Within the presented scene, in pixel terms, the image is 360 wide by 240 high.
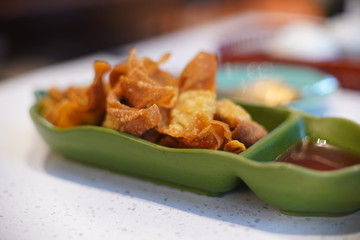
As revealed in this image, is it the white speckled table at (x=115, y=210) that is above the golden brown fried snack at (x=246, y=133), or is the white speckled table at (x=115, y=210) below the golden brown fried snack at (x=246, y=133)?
below

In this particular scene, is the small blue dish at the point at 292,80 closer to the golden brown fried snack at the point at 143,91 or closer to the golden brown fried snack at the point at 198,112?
the golden brown fried snack at the point at 198,112

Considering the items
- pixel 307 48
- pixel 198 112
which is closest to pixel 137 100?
pixel 198 112

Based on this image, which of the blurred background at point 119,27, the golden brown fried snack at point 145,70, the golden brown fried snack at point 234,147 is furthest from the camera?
the blurred background at point 119,27

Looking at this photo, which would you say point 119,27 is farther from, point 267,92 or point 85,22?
point 267,92

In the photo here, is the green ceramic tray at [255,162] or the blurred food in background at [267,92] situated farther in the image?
the blurred food in background at [267,92]

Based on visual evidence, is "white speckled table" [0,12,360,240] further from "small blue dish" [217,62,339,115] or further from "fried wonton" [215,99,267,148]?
"small blue dish" [217,62,339,115]

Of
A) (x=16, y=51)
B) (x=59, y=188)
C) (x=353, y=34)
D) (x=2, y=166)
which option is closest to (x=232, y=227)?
(x=59, y=188)

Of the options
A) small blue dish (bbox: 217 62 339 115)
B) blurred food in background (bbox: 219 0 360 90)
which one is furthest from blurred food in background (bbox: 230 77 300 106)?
blurred food in background (bbox: 219 0 360 90)

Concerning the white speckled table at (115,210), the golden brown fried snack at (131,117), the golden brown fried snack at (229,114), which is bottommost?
the white speckled table at (115,210)

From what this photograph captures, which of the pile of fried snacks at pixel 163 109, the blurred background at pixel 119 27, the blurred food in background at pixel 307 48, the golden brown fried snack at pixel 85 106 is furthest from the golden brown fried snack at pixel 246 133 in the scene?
the blurred background at pixel 119 27
